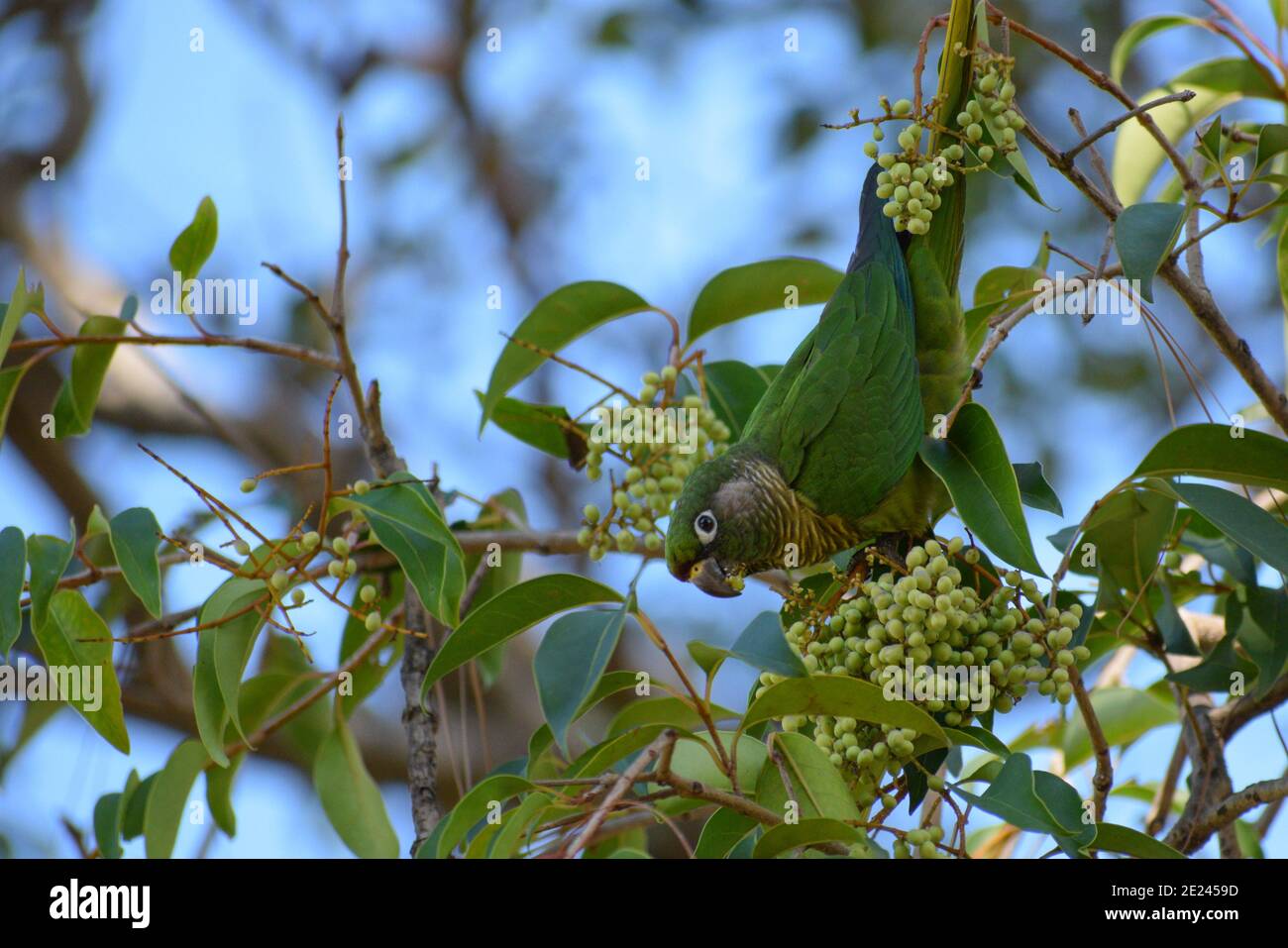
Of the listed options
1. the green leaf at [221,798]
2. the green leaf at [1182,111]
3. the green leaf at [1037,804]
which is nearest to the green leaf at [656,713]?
the green leaf at [1037,804]

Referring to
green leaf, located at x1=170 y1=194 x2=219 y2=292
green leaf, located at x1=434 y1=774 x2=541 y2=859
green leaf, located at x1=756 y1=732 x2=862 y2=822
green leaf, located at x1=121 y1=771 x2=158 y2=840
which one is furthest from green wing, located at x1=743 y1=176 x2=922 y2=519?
green leaf, located at x1=121 y1=771 x2=158 y2=840

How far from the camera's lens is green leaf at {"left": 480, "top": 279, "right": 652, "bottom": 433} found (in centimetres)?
230

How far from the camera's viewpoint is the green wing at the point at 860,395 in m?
2.38

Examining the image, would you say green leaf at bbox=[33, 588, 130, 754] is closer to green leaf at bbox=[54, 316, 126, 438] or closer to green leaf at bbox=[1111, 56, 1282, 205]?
green leaf at bbox=[54, 316, 126, 438]

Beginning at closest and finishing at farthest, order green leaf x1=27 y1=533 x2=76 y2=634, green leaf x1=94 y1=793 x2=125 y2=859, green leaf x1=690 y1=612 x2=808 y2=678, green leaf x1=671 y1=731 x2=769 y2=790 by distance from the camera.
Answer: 1. green leaf x1=690 y1=612 x2=808 y2=678
2. green leaf x1=27 y1=533 x2=76 y2=634
3. green leaf x1=671 y1=731 x2=769 y2=790
4. green leaf x1=94 y1=793 x2=125 y2=859

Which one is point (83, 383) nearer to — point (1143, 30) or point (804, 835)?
point (804, 835)

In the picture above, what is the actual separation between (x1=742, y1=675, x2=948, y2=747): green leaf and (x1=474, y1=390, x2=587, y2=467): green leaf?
33.8 inches

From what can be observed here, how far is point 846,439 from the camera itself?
95.3 inches

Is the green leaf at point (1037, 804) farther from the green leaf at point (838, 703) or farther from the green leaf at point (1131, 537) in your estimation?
the green leaf at point (1131, 537)

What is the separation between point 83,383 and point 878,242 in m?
1.54

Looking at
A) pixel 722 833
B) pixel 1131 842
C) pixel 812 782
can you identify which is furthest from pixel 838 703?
pixel 1131 842

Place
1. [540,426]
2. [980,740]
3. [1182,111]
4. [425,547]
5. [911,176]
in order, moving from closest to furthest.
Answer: [980,740] → [425,547] → [911,176] → [540,426] → [1182,111]
